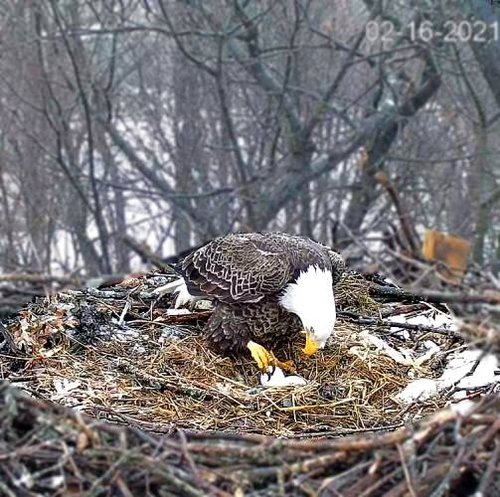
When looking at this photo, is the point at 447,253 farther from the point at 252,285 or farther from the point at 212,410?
the point at 252,285

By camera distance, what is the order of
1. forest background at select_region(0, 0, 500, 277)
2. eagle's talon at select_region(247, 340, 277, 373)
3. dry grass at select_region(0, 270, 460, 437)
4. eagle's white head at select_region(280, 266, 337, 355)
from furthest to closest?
1. forest background at select_region(0, 0, 500, 277)
2. eagle's talon at select_region(247, 340, 277, 373)
3. eagle's white head at select_region(280, 266, 337, 355)
4. dry grass at select_region(0, 270, 460, 437)

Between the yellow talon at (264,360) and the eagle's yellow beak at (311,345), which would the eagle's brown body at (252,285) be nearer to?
the yellow talon at (264,360)

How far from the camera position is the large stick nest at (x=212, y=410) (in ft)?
3.72

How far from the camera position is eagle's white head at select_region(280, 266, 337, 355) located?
2.32 metres

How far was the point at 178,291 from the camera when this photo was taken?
9.22 ft

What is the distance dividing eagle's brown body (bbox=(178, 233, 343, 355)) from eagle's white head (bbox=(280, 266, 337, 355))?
0.03m

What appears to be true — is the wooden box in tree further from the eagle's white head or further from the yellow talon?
the yellow talon

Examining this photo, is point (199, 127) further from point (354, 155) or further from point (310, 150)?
point (354, 155)

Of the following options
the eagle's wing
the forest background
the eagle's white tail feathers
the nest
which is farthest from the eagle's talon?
the forest background

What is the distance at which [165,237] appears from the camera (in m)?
5.85

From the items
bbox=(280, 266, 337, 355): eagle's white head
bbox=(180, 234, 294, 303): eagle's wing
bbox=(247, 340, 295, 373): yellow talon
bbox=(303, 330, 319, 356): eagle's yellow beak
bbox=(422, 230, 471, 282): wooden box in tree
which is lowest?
bbox=(247, 340, 295, 373): yellow talon

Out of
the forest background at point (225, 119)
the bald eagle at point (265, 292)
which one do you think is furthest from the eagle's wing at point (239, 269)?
the forest background at point (225, 119)

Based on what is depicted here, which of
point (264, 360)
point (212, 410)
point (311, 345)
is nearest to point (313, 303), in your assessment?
A: point (311, 345)

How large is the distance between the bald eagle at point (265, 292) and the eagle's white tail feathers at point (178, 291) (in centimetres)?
8
